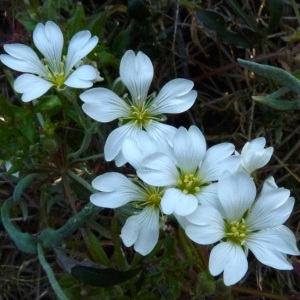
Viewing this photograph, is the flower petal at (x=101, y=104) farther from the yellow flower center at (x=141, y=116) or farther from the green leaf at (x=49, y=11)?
the green leaf at (x=49, y=11)

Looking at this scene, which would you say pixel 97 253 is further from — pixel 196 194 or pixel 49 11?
pixel 49 11

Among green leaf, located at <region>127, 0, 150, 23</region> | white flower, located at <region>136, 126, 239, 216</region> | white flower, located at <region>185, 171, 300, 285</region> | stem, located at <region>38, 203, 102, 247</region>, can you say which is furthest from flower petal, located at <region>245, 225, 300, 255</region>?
green leaf, located at <region>127, 0, 150, 23</region>

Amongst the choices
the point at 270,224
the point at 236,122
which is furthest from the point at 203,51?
the point at 270,224

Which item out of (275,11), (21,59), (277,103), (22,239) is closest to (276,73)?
(277,103)

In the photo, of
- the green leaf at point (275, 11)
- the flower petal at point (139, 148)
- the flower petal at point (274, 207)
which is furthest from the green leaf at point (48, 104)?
the green leaf at point (275, 11)

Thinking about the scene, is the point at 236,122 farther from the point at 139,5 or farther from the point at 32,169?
the point at 32,169

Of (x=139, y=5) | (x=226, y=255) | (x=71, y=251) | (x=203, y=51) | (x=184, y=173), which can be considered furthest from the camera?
(x=203, y=51)

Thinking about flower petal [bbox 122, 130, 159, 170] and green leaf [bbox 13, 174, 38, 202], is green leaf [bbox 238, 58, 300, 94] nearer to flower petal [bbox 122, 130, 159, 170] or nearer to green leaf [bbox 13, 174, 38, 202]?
flower petal [bbox 122, 130, 159, 170]
